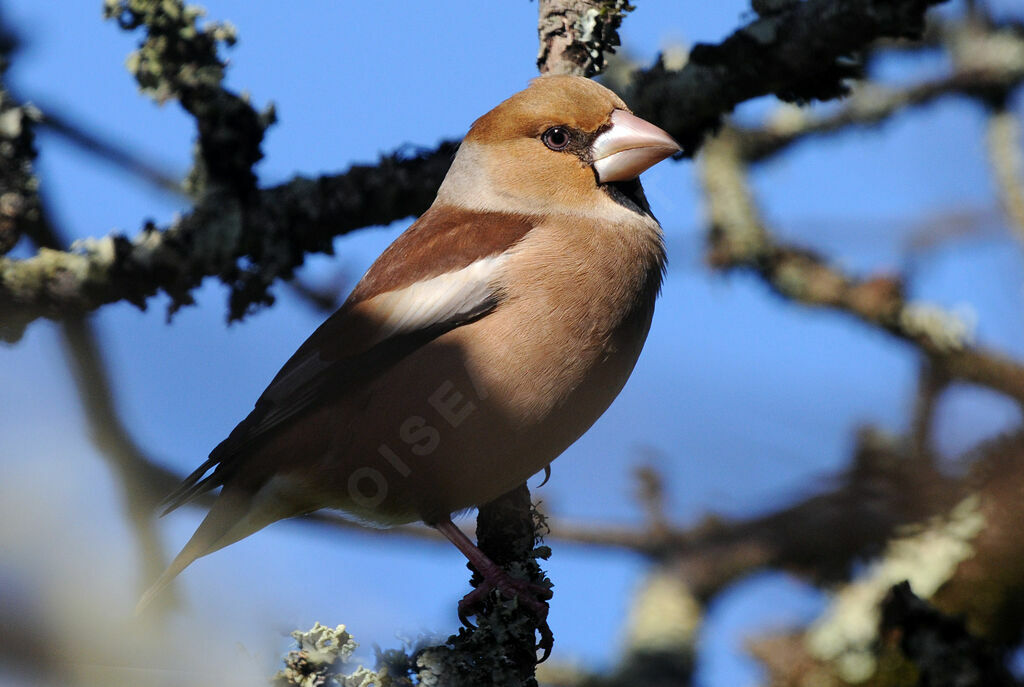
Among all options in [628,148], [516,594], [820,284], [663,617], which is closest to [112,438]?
[516,594]

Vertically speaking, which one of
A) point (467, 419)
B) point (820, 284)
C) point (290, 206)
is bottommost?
point (467, 419)

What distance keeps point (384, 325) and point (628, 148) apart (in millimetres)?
1057

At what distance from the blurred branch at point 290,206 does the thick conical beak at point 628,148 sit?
372mm

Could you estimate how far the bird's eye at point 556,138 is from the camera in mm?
3654

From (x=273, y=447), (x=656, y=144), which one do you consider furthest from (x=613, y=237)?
(x=273, y=447)

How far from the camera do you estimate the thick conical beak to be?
3.42 m

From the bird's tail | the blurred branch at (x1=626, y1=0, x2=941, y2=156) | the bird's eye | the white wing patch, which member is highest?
the blurred branch at (x1=626, y1=0, x2=941, y2=156)

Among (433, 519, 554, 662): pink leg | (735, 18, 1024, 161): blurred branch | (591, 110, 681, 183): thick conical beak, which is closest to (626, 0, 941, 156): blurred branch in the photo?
(591, 110, 681, 183): thick conical beak

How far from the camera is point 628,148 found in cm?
348

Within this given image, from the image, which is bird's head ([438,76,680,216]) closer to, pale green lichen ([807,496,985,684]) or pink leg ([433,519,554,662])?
pink leg ([433,519,554,662])

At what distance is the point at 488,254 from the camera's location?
3.35 m

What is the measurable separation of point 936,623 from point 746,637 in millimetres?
1675

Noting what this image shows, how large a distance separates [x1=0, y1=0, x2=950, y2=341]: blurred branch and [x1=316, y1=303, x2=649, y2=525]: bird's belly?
94 centimetres

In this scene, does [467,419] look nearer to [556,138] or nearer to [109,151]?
[556,138]
